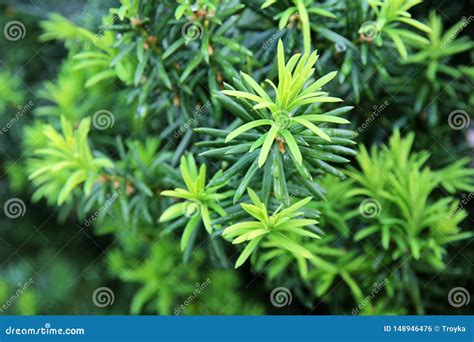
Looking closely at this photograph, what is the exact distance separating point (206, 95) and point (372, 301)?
662mm

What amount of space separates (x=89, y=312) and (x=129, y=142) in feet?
1.85

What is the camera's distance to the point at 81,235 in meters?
1.60

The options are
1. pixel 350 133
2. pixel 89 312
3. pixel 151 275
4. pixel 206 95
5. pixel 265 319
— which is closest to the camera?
pixel 350 133

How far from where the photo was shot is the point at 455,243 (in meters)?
1.32

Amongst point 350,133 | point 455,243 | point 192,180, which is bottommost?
point 455,243

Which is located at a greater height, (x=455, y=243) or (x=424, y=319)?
(x=455, y=243)

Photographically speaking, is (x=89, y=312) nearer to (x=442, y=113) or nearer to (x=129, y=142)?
(x=129, y=142)

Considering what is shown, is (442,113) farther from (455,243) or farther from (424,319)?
(424,319)

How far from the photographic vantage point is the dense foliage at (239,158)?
987mm

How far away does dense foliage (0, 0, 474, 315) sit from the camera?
987 mm

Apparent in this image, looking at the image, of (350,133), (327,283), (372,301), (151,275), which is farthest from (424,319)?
(151,275)

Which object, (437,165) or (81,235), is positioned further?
(81,235)

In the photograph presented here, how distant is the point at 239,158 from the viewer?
1.00 metres

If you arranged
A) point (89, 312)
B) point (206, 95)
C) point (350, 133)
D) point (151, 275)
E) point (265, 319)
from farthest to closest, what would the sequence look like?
point (89, 312) < point (151, 275) < point (265, 319) < point (206, 95) < point (350, 133)
